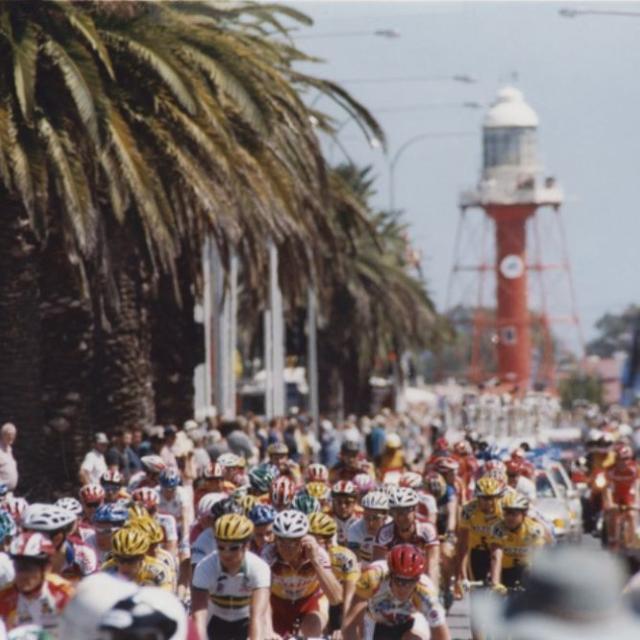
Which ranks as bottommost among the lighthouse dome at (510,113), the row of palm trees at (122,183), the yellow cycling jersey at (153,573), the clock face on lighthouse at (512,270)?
the yellow cycling jersey at (153,573)

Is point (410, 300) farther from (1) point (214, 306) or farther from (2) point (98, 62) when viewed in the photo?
(2) point (98, 62)

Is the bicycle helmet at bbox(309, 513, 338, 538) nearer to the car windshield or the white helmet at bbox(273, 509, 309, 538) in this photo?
the white helmet at bbox(273, 509, 309, 538)

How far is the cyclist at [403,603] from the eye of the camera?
12389mm

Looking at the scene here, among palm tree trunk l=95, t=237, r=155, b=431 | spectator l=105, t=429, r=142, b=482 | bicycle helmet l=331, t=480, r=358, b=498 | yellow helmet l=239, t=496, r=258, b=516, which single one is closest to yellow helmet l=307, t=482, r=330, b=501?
bicycle helmet l=331, t=480, r=358, b=498

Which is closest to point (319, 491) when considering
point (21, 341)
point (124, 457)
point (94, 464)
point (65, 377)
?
point (94, 464)

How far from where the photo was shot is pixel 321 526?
48.3 ft

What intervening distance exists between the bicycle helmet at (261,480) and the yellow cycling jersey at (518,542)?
2.00 m

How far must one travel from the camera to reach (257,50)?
27.6 meters

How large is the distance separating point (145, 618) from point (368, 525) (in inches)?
426

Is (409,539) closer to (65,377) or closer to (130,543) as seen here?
(130,543)

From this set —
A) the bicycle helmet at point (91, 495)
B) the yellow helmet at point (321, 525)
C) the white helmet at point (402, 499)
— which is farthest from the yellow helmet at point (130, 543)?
the bicycle helmet at point (91, 495)

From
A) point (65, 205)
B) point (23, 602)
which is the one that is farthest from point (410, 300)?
point (23, 602)

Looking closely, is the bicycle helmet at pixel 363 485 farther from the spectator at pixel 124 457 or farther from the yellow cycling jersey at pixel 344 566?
the spectator at pixel 124 457

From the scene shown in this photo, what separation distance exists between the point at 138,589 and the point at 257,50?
21940 mm
